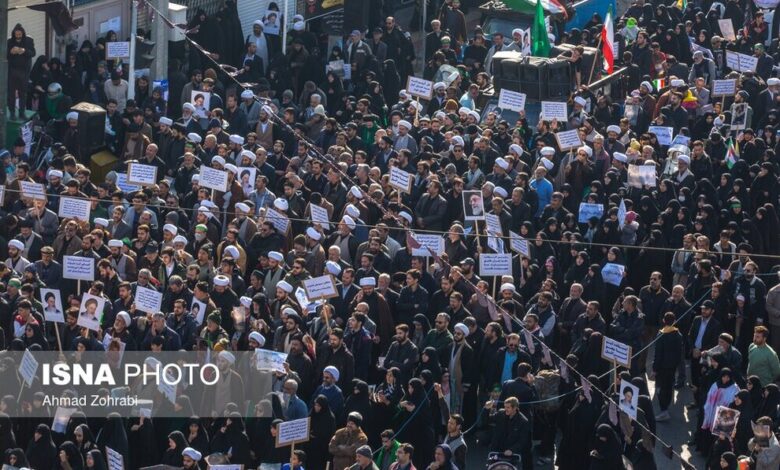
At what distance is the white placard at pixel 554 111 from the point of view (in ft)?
91.5

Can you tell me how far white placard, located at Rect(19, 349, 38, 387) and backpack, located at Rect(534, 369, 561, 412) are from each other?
195 inches

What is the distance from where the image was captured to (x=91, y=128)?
28.0m

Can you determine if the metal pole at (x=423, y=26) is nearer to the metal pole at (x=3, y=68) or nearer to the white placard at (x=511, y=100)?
the white placard at (x=511, y=100)

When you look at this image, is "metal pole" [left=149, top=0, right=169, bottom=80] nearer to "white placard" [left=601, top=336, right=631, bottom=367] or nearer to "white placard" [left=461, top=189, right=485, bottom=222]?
"white placard" [left=461, top=189, right=485, bottom=222]

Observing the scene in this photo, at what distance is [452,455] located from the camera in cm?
1988

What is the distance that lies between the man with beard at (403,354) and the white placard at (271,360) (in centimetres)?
115

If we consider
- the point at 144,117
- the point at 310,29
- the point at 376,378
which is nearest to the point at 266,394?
the point at 376,378

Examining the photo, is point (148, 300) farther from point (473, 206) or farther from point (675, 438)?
point (675, 438)

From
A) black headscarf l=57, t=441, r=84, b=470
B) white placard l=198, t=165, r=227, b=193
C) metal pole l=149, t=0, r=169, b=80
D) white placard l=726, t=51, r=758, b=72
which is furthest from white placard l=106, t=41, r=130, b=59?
black headscarf l=57, t=441, r=84, b=470

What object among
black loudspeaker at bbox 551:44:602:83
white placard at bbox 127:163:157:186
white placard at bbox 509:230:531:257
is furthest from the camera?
black loudspeaker at bbox 551:44:602:83

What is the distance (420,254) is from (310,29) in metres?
10.8

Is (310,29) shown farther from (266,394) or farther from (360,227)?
(266,394)

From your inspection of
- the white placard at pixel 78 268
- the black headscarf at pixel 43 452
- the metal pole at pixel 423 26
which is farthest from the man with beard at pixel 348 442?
the metal pole at pixel 423 26

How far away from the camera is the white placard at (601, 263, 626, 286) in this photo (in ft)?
78.8
